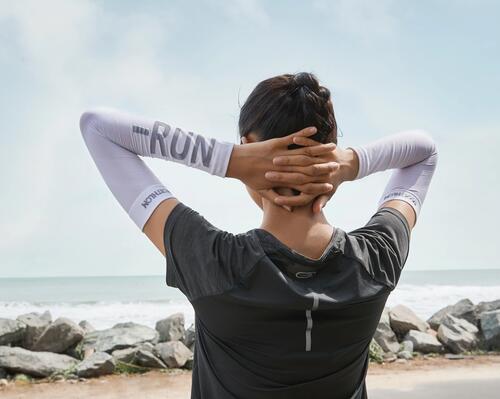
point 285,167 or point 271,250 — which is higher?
point 285,167

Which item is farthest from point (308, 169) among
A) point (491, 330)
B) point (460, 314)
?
point (460, 314)

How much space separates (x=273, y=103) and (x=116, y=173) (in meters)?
0.40

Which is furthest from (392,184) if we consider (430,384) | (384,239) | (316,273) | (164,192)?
(430,384)

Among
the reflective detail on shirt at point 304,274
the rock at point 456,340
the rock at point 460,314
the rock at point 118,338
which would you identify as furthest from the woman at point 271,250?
the rock at point 460,314

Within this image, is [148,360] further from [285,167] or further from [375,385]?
[285,167]

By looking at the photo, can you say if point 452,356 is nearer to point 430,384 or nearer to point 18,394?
point 430,384

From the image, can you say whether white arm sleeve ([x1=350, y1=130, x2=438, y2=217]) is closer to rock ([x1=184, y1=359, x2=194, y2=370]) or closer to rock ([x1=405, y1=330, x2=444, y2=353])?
rock ([x1=184, y1=359, x2=194, y2=370])

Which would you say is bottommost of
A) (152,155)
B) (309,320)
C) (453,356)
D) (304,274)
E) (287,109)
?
(453,356)

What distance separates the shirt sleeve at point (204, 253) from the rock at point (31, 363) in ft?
18.1

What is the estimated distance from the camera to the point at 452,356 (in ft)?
23.2

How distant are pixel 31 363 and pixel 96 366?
0.76 meters

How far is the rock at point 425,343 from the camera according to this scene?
7.23m

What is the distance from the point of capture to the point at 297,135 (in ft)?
4.01

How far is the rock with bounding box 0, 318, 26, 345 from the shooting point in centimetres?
690
